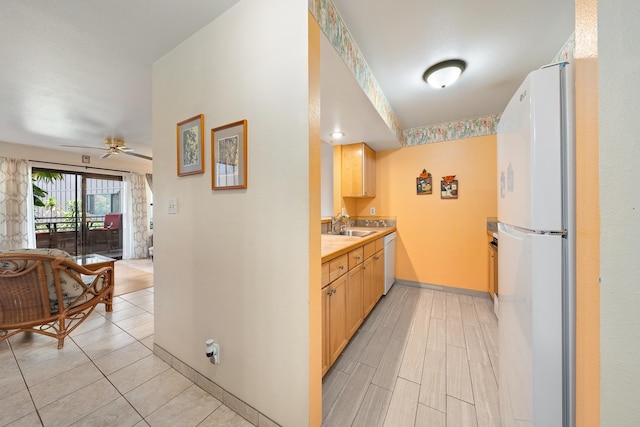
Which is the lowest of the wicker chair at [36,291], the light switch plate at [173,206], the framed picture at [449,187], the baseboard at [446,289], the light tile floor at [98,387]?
the light tile floor at [98,387]

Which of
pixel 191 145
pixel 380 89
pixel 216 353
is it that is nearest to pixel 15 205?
pixel 191 145

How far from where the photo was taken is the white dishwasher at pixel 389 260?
296cm

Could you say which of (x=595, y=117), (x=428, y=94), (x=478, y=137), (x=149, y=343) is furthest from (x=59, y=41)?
(x=478, y=137)

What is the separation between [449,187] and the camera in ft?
10.4

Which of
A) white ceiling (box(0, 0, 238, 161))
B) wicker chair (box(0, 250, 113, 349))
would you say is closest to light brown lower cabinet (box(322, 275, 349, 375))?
white ceiling (box(0, 0, 238, 161))

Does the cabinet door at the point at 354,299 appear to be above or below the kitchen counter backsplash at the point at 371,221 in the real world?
below

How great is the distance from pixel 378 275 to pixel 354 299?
835mm

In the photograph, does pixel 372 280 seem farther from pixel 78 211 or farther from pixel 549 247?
pixel 78 211

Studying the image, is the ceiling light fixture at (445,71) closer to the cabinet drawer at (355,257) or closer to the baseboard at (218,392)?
the cabinet drawer at (355,257)

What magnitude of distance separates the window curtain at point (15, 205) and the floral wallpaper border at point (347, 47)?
5.87 m

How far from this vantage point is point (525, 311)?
31.7 inches

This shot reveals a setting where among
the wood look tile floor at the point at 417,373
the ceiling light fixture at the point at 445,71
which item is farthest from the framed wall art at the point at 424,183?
the wood look tile floor at the point at 417,373

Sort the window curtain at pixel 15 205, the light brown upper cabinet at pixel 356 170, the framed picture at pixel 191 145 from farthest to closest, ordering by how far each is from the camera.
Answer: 1. the window curtain at pixel 15 205
2. the light brown upper cabinet at pixel 356 170
3. the framed picture at pixel 191 145

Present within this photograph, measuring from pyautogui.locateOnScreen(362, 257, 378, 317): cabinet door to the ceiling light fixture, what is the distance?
1755 millimetres
